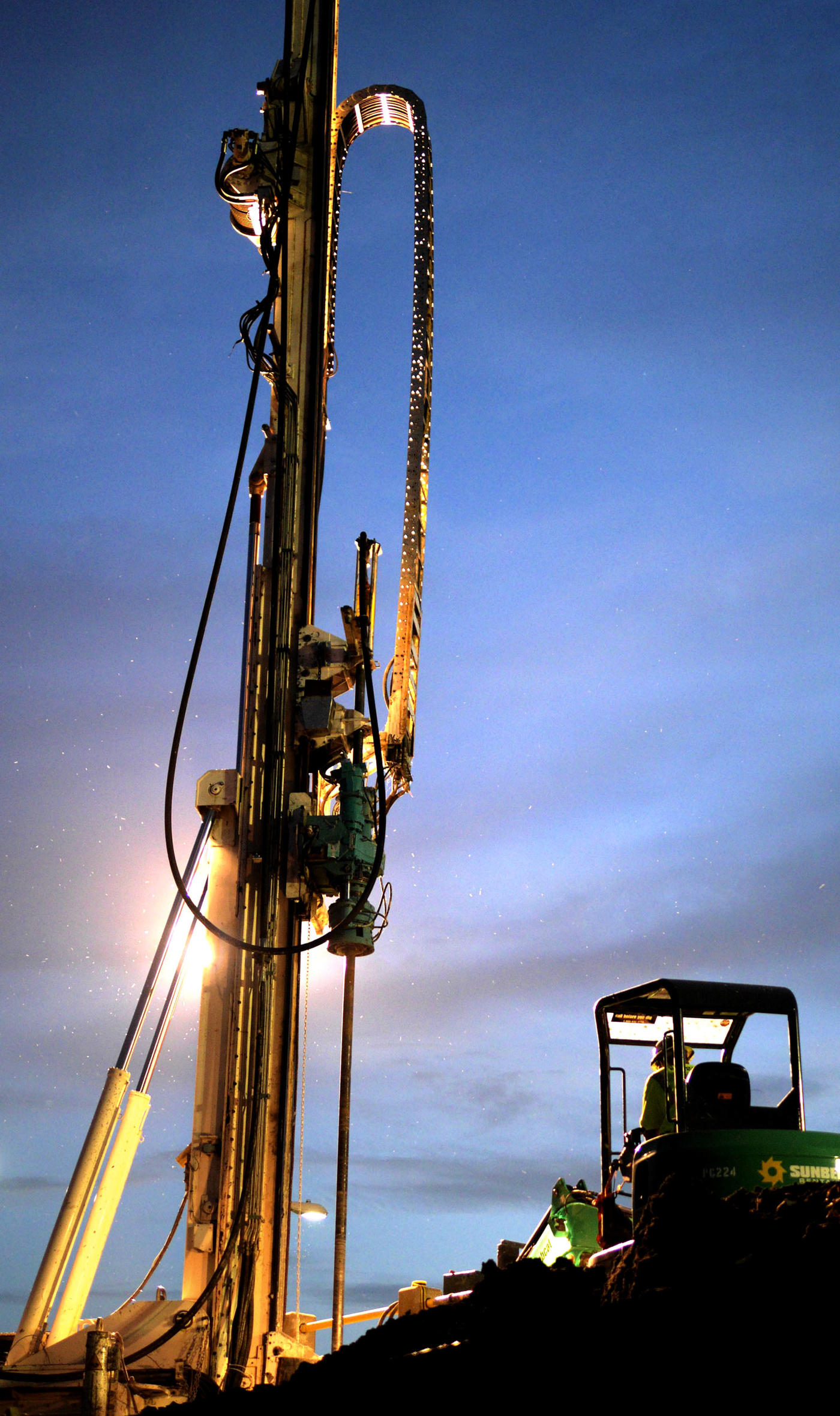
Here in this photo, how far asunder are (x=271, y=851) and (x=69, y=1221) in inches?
138

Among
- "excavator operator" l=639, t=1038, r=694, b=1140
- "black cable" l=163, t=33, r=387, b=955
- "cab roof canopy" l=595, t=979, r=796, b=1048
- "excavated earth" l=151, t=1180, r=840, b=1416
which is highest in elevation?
"black cable" l=163, t=33, r=387, b=955

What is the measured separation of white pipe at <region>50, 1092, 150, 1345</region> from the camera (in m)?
10.5

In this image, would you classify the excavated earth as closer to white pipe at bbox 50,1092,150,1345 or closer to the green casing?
the green casing

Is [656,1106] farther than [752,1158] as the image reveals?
Yes

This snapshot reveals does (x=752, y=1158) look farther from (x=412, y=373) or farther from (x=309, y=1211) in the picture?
(x=412, y=373)

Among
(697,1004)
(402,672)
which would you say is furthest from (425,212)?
(697,1004)

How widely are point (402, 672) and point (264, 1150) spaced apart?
522 centimetres

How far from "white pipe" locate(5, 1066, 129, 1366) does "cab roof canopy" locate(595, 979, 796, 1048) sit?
406 centimetres

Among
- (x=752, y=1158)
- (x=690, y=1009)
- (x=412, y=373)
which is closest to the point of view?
(x=752, y=1158)

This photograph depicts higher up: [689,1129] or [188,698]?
[188,698]

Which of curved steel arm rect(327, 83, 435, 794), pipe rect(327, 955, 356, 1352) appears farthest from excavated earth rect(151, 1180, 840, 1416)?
curved steel arm rect(327, 83, 435, 794)

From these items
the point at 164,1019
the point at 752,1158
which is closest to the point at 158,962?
the point at 164,1019

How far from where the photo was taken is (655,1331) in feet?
20.0

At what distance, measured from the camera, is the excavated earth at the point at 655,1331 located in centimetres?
→ 580
